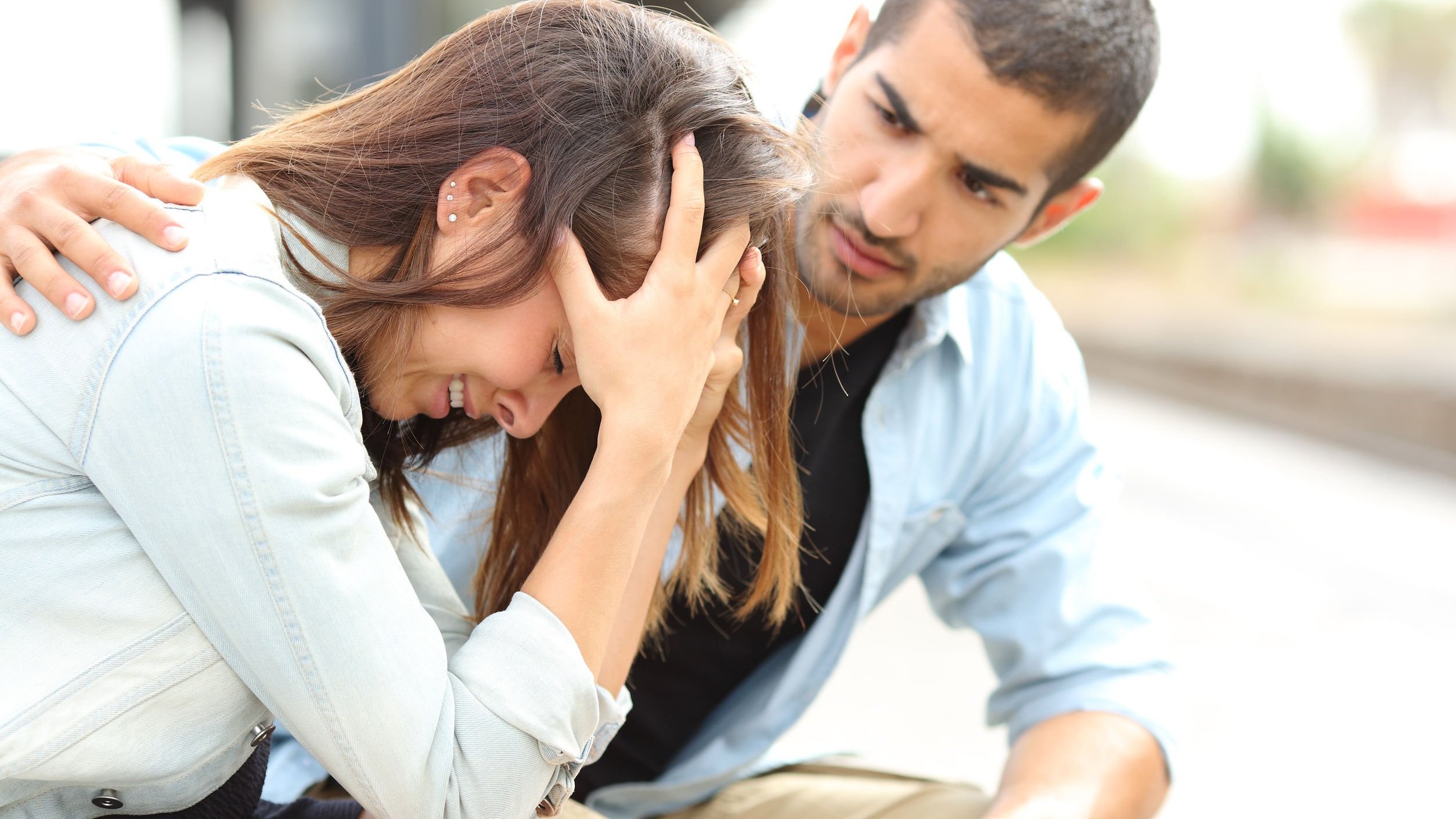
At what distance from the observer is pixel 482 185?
1.26m

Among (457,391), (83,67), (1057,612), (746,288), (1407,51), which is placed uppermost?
(746,288)

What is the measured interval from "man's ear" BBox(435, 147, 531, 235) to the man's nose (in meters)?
0.83

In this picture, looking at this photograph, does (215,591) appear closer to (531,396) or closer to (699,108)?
(531,396)

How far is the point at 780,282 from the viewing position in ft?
5.07

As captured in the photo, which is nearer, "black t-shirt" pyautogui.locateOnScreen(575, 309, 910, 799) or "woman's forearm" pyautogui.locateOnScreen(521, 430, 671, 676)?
"woman's forearm" pyautogui.locateOnScreen(521, 430, 671, 676)

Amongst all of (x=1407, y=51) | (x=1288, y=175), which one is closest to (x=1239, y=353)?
(x=1288, y=175)

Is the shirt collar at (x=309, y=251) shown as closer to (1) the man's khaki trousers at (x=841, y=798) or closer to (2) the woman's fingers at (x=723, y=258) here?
(2) the woman's fingers at (x=723, y=258)

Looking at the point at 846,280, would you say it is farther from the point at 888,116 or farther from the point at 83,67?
the point at 83,67

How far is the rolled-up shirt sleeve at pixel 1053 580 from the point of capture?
6.57 feet

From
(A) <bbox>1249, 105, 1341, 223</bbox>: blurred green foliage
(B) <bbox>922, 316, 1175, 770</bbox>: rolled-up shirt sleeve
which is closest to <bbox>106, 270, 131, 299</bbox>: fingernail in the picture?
(B) <bbox>922, 316, 1175, 770</bbox>: rolled-up shirt sleeve

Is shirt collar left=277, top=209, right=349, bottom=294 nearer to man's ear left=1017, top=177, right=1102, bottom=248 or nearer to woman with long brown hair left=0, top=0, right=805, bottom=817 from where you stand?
woman with long brown hair left=0, top=0, right=805, bottom=817

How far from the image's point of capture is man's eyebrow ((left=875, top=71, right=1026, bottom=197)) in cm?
197

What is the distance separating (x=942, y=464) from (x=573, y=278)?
102 centimetres

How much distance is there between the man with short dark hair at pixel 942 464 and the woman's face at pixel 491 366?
48 centimetres
